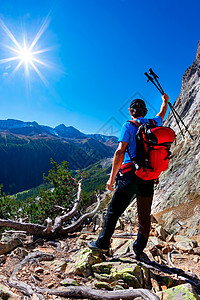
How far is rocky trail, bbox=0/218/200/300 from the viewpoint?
3.02 meters

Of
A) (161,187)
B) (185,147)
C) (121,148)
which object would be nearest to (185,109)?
(185,147)

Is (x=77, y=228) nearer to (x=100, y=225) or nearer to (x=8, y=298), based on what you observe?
(x=100, y=225)

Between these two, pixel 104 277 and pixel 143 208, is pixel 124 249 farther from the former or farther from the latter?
pixel 143 208

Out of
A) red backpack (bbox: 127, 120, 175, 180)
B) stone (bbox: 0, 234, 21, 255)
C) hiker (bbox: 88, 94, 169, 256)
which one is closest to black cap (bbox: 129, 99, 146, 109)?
hiker (bbox: 88, 94, 169, 256)

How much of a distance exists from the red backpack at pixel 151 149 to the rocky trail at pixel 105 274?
2009 mm

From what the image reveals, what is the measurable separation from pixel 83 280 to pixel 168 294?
5.53 feet

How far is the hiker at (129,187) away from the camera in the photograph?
3.60 meters

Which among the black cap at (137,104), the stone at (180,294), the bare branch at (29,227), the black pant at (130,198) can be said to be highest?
the black cap at (137,104)

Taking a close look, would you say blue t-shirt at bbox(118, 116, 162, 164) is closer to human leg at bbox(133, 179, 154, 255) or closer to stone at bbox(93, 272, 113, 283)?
human leg at bbox(133, 179, 154, 255)

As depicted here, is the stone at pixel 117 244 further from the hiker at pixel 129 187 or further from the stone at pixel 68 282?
the stone at pixel 68 282

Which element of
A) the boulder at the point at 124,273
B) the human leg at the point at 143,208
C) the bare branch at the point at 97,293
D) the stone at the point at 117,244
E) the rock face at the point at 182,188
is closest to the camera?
the bare branch at the point at 97,293

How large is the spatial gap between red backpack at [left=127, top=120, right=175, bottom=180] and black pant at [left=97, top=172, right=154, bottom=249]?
259mm

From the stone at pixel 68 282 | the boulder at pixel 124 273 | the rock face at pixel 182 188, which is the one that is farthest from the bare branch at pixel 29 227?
the rock face at pixel 182 188

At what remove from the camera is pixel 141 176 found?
11.3ft
